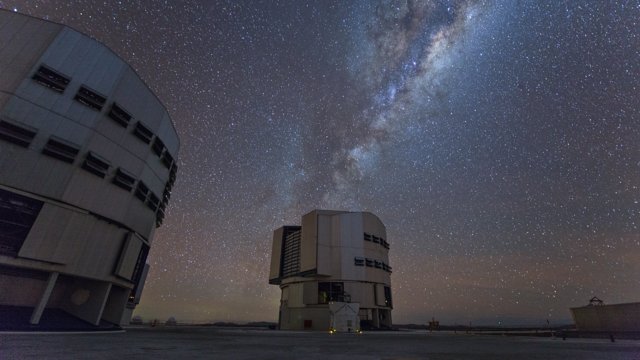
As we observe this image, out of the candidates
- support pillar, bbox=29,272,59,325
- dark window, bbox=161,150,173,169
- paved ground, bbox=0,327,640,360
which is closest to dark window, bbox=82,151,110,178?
dark window, bbox=161,150,173,169

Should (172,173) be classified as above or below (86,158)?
above

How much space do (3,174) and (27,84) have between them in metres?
7.09

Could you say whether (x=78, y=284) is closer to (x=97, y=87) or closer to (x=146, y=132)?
(x=146, y=132)

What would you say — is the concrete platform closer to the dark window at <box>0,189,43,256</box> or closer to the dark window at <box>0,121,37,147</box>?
the dark window at <box>0,189,43,256</box>

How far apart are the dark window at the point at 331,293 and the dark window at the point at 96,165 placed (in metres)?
34.2

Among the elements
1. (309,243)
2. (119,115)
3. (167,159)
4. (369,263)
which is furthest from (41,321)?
(369,263)

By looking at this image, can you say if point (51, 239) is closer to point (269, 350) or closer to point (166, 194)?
point (166, 194)

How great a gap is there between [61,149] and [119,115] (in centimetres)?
Result: 600

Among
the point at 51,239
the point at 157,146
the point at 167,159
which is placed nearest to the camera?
the point at 51,239

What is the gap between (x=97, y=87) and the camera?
27.4m

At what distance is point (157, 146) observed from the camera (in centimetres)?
3428

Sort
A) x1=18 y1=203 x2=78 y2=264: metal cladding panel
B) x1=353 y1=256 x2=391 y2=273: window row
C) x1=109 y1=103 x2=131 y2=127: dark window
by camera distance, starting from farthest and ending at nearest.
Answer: x1=353 y1=256 x2=391 y2=273: window row, x1=109 y1=103 x2=131 y2=127: dark window, x1=18 y1=203 x2=78 y2=264: metal cladding panel

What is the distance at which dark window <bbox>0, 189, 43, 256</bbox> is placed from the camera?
837 inches

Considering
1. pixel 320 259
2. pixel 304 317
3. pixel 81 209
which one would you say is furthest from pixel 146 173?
pixel 304 317
